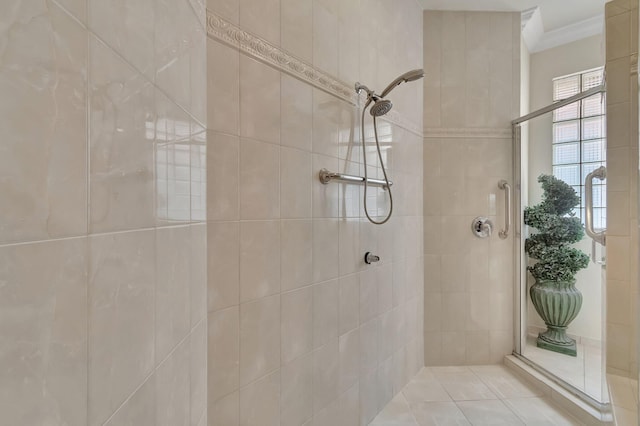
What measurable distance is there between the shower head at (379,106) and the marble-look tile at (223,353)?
113 cm

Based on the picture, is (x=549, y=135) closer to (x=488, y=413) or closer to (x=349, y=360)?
(x=488, y=413)

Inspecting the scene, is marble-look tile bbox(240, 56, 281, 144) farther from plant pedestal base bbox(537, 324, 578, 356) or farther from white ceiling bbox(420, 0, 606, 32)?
plant pedestal base bbox(537, 324, 578, 356)

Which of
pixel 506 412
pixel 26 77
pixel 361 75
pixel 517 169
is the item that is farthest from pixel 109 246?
pixel 517 169

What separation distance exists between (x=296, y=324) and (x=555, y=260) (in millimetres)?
1975

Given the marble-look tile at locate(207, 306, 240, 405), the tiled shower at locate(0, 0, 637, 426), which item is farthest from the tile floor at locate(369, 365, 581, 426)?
the marble-look tile at locate(207, 306, 240, 405)

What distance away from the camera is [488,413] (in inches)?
72.2

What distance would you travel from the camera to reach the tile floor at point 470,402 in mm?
1769

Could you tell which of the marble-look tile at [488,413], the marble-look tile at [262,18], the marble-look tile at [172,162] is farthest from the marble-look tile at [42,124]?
the marble-look tile at [488,413]

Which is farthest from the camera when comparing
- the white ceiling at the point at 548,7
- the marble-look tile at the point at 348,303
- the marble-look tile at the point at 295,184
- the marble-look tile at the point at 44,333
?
the white ceiling at the point at 548,7

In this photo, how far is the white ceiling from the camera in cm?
234

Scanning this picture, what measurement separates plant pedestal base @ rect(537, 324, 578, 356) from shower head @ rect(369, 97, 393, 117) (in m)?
1.97

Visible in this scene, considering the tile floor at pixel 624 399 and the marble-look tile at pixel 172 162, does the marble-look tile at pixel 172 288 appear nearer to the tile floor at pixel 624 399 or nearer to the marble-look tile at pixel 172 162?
the marble-look tile at pixel 172 162

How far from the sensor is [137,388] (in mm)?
515

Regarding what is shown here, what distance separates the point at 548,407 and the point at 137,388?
231 centimetres
